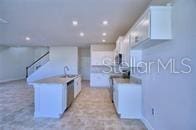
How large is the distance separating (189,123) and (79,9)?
3.39 metres

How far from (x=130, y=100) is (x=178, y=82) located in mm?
1968

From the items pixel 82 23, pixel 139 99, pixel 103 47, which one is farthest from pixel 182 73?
pixel 103 47

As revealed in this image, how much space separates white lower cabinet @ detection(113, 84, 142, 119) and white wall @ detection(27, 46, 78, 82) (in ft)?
24.6

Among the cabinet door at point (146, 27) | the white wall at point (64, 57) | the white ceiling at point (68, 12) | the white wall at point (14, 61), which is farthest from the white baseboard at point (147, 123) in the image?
the white wall at point (14, 61)

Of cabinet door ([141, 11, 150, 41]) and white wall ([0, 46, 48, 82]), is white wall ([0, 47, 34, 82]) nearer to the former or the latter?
white wall ([0, 46, 48, 82])

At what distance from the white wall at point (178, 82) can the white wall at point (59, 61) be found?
8.49 meters

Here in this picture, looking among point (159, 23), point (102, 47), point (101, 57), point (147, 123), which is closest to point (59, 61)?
point (102, 47)

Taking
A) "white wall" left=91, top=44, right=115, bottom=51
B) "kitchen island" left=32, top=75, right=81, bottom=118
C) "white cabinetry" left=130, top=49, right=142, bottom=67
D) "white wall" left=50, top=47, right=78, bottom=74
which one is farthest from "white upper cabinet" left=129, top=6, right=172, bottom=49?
"white wall" left=50, top=47, right=78, bottom=74

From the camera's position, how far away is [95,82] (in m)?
9.58

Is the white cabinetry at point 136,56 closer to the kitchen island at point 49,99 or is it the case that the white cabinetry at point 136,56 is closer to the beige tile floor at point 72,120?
the beige tile floor at point 72,120

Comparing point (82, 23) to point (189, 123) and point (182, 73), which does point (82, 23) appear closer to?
point (182, 73)

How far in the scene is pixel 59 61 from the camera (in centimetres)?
1139

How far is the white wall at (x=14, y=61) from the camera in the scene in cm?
1150

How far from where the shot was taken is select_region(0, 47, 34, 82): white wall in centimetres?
1150
